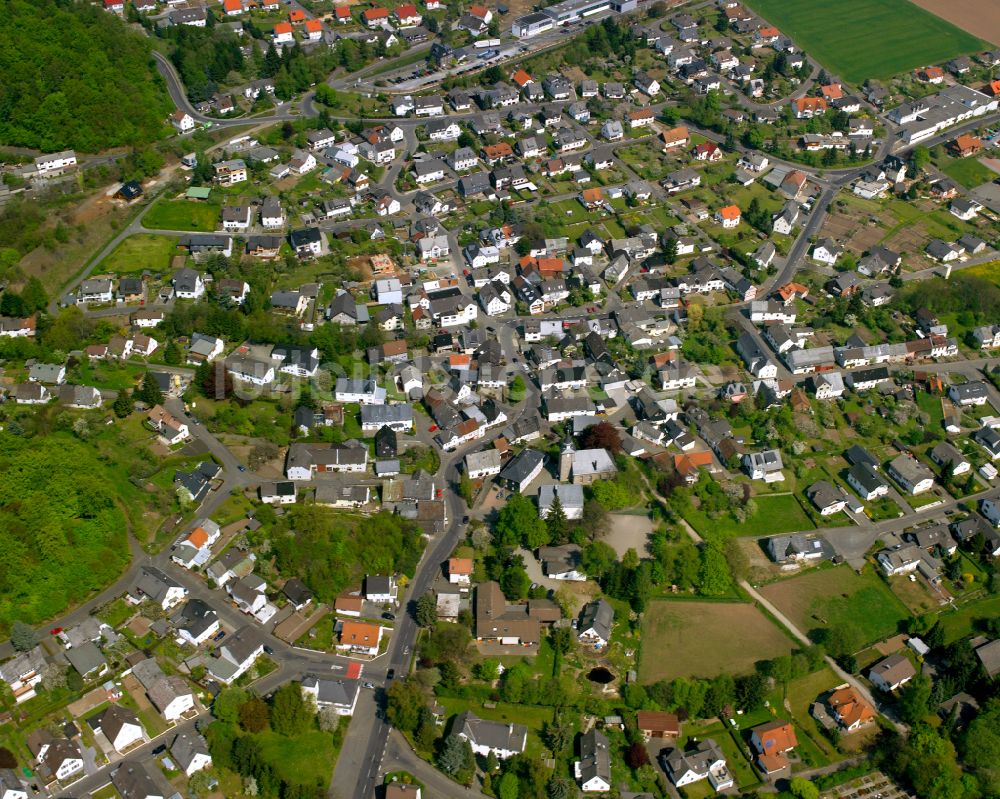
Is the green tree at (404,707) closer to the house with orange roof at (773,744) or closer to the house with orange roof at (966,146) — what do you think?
the house with orange roof at (773,744)

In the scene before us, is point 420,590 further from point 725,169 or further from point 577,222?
point 725,169

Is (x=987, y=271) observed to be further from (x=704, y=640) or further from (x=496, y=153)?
(x=704, y=640)

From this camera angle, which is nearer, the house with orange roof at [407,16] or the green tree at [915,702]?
the green tree at [915,702]

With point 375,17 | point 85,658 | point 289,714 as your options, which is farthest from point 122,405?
point 375,17

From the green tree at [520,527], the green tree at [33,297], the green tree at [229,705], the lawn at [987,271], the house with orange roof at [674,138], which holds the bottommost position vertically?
the lawn at [987,271]

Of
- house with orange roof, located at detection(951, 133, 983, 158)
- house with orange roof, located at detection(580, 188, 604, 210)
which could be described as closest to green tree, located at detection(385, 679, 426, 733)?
house with orange roof, located at detection(580, 188, 604, 210)

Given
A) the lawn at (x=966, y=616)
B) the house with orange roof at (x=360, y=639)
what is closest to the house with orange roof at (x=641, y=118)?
the lawn at (x=966, y=616)
